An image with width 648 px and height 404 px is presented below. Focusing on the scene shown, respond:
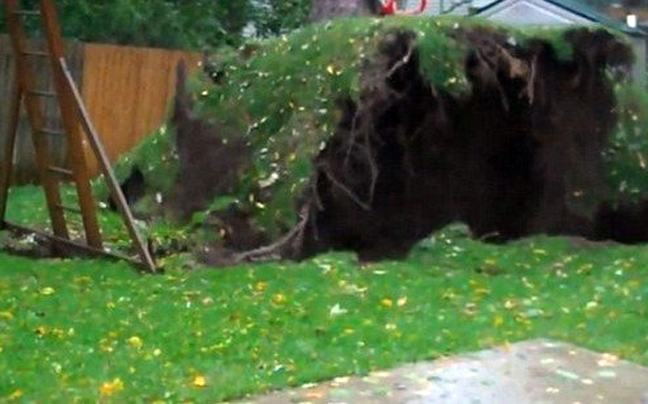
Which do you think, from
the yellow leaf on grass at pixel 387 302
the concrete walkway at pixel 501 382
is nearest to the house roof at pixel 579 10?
the yellow leaf on grass at pixel 387 302

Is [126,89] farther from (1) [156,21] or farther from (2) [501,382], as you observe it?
(2) [501,382]

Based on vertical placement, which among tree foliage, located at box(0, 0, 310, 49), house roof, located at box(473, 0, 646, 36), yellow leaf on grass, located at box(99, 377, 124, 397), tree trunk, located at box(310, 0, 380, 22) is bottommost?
yellow leaf on grass, located at box(99, 377, 124, 397)

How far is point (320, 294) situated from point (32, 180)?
911cm

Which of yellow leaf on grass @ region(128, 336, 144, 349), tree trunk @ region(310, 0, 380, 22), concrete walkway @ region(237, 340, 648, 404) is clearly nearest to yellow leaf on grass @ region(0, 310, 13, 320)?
yellow leaf on grass @ region(128, 336, 144, 349)

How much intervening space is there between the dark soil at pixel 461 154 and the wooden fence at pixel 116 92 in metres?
4.65

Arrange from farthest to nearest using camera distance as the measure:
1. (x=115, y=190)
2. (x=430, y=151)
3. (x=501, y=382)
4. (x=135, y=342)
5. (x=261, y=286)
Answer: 1. (x=430, y=151)
2. (x=115, y=190)
3. (x=261, y=286)
4. (x=135, y=342)
5. (x=501, y=382)

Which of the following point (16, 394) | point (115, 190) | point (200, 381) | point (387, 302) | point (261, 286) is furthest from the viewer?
point (115, 190)

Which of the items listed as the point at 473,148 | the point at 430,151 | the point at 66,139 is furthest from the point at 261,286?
the point at 473,148

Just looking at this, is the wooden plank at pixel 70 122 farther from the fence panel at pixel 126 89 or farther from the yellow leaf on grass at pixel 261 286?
the fence panel at pixel 126 89

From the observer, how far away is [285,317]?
1004 centimetres

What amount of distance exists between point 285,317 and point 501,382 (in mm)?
1979

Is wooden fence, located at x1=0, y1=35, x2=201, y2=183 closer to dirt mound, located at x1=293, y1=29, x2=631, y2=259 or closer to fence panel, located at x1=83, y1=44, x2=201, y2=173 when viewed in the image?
fence panel, located at x1=83, y1=44, x2=201, y2=173

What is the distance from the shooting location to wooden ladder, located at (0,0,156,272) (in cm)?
1237

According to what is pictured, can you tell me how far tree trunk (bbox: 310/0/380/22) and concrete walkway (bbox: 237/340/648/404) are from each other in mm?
9279
